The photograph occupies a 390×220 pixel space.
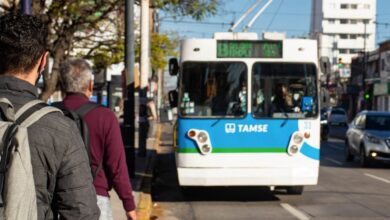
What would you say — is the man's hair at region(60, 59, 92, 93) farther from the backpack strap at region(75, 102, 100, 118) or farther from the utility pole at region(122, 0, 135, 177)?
the utility pole at region(122, 0, 135, 177)

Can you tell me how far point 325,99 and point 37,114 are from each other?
465 inches

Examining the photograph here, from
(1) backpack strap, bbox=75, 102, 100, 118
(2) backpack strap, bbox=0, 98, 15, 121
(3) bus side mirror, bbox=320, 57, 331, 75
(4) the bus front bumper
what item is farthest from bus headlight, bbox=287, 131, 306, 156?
(2) backpack strap, bbox=0, 98, 15, 121

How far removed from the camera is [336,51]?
123125mm

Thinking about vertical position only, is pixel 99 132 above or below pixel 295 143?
above

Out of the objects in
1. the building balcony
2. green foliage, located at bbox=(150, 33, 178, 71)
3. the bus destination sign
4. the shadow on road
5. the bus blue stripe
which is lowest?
the shadow on road

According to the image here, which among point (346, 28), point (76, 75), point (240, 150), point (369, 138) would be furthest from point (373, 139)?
point (346, 28)

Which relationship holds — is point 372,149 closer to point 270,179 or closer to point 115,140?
point 270,179

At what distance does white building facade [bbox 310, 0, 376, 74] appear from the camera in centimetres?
12600

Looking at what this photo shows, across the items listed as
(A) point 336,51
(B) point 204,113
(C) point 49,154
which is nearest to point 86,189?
(C) point 49,154

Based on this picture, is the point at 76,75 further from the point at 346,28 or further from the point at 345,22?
the point at 345,22

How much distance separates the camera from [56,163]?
10.2 ft

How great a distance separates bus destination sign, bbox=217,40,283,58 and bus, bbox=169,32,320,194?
0.06 ft

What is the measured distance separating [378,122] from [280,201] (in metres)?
9.71

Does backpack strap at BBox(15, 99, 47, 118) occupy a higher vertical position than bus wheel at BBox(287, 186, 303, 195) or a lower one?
higher
